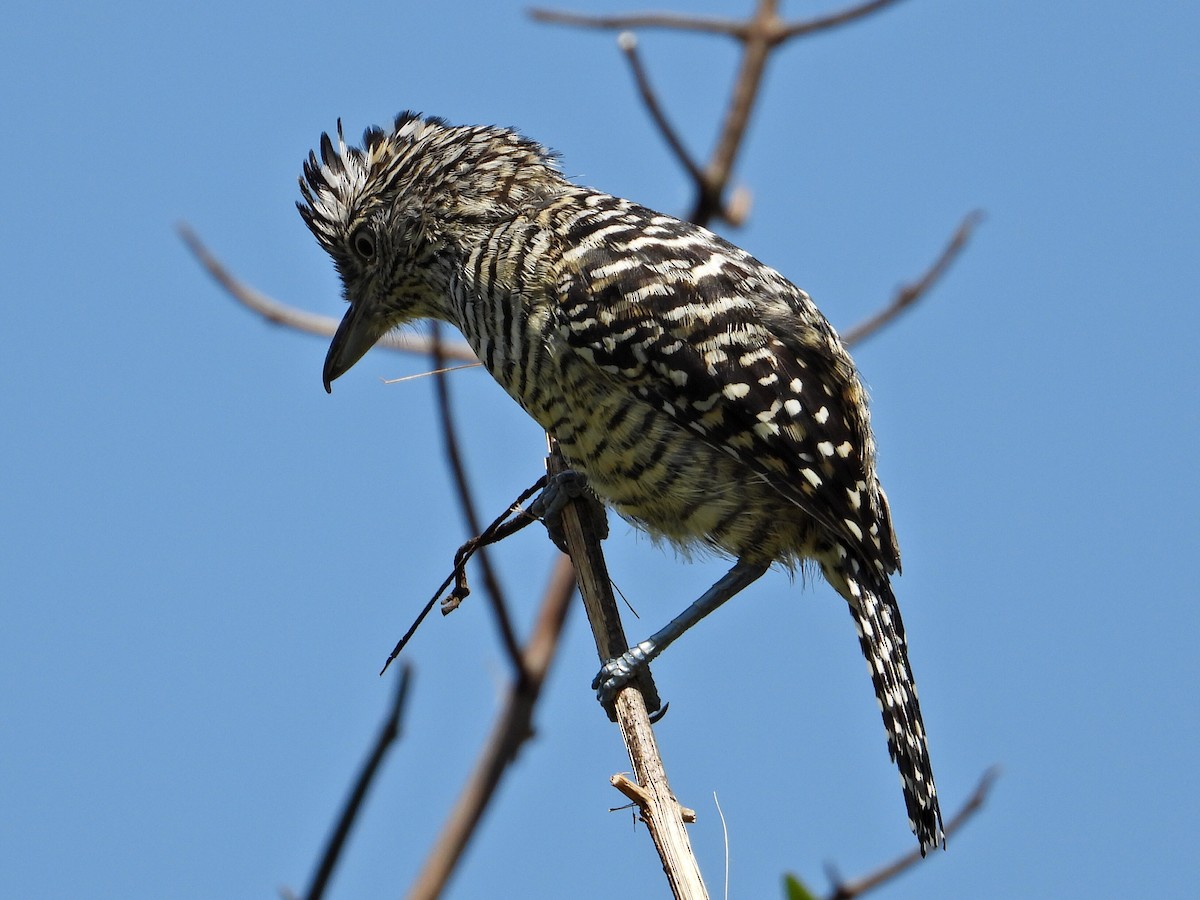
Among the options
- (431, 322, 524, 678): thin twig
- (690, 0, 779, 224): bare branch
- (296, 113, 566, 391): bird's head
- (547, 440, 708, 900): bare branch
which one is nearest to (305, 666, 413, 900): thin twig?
(547, 440, 708, 900): bare branch

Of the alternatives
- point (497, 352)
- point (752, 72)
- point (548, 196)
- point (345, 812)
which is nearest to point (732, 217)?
point (752, 72)

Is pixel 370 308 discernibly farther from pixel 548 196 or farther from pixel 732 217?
pixel 732 217

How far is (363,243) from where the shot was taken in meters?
6.08

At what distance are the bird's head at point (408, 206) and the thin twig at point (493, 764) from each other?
1.56 metres

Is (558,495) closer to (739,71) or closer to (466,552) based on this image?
(466,552)

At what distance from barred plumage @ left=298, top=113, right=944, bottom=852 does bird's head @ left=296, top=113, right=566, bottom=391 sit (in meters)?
0.16

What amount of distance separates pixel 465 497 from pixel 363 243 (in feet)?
4.39

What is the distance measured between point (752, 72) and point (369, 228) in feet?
8.11

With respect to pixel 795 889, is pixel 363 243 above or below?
above

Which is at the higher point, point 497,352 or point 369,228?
point 369,228

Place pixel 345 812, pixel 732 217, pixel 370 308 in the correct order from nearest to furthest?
pixel 345 812 → pixel 370 308 → pixel 732 217

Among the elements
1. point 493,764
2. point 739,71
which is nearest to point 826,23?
point 739,71

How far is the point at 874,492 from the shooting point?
5211 millimetres

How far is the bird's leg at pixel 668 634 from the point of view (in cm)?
454
